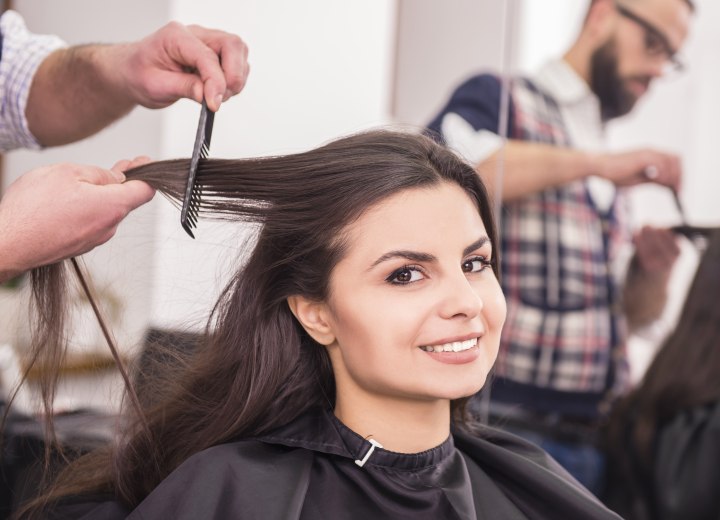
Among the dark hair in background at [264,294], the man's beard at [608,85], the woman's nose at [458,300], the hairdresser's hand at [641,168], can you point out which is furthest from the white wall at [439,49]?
the woman's nose at [458,300]

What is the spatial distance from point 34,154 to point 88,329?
54 centimetres

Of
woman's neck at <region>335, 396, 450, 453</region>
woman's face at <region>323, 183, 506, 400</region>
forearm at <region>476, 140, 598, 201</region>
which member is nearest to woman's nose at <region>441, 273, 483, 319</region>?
woman's face at <region>323, 183, 506, 400</region>

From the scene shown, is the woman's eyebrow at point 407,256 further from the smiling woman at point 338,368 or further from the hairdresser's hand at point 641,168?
the hairdresser's hand at point 641,168

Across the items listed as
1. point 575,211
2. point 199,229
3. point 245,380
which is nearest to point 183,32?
point 199,229

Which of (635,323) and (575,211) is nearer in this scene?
(575,211)

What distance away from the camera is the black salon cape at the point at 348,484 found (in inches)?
47.3

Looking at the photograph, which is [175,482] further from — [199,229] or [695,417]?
[695,417]

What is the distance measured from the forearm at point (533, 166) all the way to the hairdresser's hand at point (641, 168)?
107 millimetres

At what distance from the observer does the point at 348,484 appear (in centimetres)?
130

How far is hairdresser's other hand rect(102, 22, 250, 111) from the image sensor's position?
131cm

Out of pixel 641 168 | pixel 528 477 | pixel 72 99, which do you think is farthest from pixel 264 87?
pixel 641 168

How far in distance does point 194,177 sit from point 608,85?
149 cm

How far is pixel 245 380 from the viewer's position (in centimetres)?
138

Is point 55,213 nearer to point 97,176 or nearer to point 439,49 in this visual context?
point 97,176
